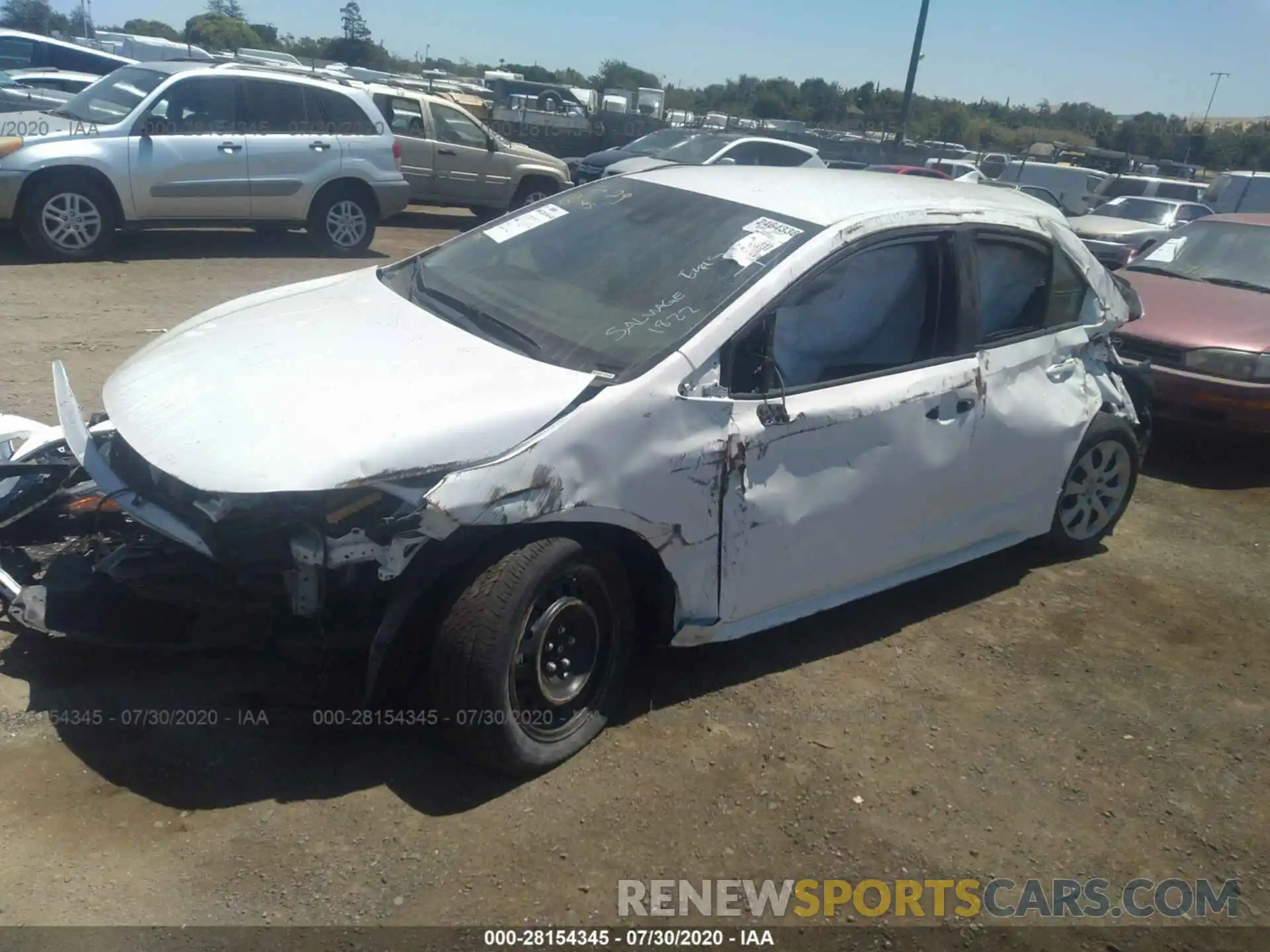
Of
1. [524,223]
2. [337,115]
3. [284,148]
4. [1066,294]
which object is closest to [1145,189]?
[337,115]

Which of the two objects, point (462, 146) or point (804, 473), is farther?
point (462, 146)

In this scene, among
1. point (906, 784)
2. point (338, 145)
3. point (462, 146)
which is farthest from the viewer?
point (462, 146)

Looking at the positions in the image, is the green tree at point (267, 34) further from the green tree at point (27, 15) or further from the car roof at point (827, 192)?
the car roof at point (827, 192)

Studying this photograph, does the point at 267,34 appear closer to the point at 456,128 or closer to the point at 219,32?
the point at 219,32

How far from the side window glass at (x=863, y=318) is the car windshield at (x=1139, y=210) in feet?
48.6

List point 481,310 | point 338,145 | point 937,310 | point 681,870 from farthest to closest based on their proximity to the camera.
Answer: point 338,145 < point 937,310 < point 481,310 < point 681,870

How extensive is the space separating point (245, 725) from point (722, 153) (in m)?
13.7

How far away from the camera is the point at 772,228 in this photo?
12.9ft

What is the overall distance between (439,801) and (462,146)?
13119 millimetres

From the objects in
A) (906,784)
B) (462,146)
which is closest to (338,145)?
(462,146)

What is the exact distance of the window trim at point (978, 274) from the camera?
4340 millimetres

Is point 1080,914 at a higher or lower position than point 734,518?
lower

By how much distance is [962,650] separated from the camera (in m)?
4.45

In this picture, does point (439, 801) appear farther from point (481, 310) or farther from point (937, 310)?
point (937, 310)
